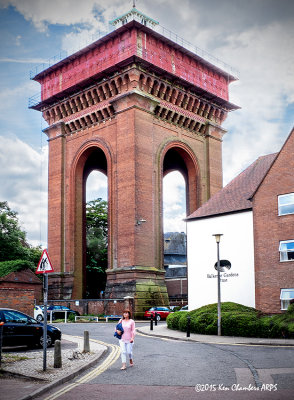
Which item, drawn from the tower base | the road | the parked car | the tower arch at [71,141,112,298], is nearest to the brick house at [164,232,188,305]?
the tower arch at [71,141,112,298]

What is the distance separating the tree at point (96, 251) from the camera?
68.1 metres

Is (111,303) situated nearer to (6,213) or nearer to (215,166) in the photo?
(215,166)

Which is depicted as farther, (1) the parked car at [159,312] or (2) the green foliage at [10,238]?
(2) the green foliage at [10,238]

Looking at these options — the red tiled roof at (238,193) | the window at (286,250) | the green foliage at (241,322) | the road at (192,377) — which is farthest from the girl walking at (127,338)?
the red tiled roof at (238,193)

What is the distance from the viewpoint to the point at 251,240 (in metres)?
30.2

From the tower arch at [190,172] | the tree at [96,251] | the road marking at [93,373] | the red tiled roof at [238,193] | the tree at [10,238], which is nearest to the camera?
the road marking at [93,373]

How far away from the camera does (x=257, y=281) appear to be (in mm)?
27391

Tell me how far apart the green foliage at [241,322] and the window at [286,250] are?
3143 millimetres

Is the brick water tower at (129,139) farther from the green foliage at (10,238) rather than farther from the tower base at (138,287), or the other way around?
the green foliage at (10,238)

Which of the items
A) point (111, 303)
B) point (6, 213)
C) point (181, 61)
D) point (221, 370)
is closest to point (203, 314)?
point (221, 370)

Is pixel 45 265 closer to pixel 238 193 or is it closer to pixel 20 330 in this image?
pixel 20 330

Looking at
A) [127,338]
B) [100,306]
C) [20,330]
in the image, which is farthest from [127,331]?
[100,306]

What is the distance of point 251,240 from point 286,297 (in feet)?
16.6

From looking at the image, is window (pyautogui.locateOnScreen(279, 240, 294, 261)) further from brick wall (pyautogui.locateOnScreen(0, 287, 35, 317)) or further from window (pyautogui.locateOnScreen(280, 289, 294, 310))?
brick wall (pyautogui.locateOnScreen(0, 287, 35, 317))
